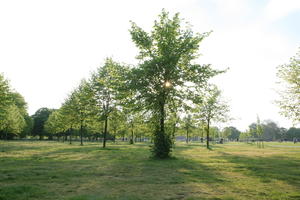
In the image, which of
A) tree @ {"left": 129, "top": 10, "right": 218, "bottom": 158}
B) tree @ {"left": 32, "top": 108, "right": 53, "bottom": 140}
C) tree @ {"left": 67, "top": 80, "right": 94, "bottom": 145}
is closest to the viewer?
tree @ {"left": 129, "top": 10, "right": 218, "bottom": 158}

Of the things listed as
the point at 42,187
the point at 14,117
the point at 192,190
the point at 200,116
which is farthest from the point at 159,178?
the point at 14,117

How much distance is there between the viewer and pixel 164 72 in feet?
62.5

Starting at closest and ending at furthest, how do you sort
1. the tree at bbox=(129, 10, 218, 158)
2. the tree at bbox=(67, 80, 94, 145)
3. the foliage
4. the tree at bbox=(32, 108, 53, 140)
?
the tree at bbox=(129, 10, 218, 158), the foliage, the tree at bbox=(67, 80, 94, 145), the tree at bbox=(32, 108, 53, 140)

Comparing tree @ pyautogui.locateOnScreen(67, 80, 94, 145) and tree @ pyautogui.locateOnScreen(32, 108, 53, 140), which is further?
tree @ pyautogui.locateOnScreen(32, 108, 53, 140)

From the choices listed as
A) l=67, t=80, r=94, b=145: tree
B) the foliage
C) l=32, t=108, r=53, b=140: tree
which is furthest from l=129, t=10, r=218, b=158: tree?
l=32, t=108, r=53, b=140: tree

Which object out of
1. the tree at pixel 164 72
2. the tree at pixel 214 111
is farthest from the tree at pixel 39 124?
the tree at pixel 164 72

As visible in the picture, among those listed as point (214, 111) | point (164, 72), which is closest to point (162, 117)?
point (164, 72)

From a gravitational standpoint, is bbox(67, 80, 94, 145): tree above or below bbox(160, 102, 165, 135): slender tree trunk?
above

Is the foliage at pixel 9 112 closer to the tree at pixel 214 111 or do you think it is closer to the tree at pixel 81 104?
the tree at pixel 81 104

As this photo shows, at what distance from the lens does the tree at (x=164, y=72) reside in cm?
1816

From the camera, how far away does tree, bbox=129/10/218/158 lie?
59.6ft

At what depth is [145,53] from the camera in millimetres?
20312

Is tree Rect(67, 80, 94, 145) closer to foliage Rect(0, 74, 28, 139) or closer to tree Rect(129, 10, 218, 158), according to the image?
foliage Rect(0, 74, 28, 139)

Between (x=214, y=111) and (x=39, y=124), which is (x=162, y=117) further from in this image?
(x=39, y=124)
